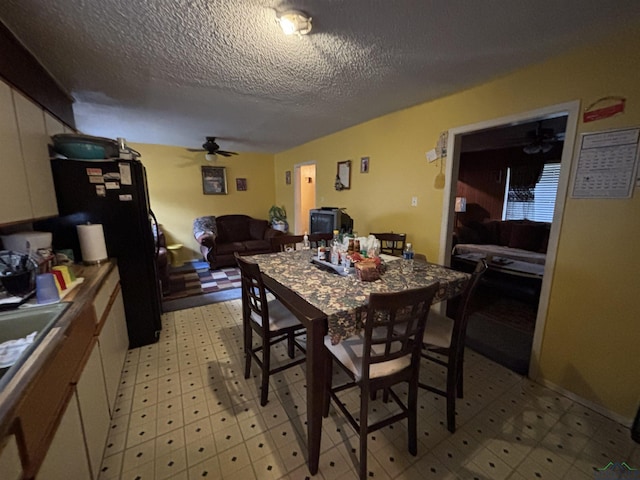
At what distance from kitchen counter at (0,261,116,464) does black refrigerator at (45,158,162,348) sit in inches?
19.1

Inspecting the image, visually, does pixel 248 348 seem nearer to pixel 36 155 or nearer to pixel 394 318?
pixel 394 318

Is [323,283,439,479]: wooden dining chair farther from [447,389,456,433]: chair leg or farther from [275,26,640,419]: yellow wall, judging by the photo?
[275,26,640,419]: yellow wall

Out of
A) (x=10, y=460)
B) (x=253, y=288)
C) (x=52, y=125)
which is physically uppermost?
(x=52, y=125)

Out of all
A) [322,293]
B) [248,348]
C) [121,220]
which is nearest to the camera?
[322,293]

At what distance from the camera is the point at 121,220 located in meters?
2.18

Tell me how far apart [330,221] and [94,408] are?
2741 millimetres

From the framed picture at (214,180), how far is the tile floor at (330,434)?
3.91m

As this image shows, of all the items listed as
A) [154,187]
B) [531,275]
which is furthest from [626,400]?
[154,187]

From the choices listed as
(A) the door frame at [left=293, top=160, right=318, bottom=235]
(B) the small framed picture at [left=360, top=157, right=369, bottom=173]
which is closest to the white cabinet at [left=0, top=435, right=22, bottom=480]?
(B) the small framed picture at [left=360, top=157, right=369, bottom=173]

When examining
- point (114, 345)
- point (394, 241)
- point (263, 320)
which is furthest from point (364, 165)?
point (114, 345)

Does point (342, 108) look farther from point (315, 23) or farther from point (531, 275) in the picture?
point (531, 275)

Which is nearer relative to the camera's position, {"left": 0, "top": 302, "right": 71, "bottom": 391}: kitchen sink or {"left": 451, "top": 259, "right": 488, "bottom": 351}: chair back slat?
{"left": 0, "top": 302, "right": 71, "bottom": 391}: kitchen sink

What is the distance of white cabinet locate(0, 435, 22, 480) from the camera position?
638mm

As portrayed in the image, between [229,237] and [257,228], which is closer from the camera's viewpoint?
[229,237]
